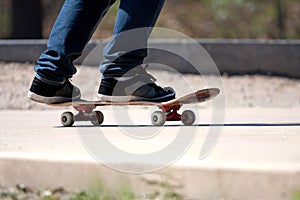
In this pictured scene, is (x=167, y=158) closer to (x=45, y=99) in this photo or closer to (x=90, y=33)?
(x=90, y=33)

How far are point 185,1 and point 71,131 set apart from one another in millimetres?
10367

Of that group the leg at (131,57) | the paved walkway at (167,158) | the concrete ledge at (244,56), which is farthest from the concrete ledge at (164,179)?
the concrete ledge at (244,56)

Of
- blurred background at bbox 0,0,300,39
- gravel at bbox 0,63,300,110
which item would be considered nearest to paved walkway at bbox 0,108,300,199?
gravel at bbox 0,63,300,110

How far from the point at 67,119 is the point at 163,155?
158 cm

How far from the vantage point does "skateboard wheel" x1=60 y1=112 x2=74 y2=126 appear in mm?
5191

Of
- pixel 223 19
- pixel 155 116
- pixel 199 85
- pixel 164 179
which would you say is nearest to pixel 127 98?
pixel 155 116

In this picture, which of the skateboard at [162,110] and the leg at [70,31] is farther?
the skateboard at [162,110]

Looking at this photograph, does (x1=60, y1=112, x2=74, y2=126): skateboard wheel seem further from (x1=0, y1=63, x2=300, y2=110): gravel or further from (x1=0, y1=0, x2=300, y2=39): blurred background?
(x1=0, y1=0, x2=300, y2=39): blurred background

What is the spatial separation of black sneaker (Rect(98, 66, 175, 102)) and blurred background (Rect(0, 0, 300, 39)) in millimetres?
8118

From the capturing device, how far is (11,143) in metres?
4.30

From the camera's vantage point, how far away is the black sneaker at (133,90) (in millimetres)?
5098

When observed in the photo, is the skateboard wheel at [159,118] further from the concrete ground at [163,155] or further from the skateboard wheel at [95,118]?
the skateboard wheel at [95,118]

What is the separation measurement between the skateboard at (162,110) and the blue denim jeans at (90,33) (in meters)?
0.25

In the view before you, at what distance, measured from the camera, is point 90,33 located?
4.96 meters
